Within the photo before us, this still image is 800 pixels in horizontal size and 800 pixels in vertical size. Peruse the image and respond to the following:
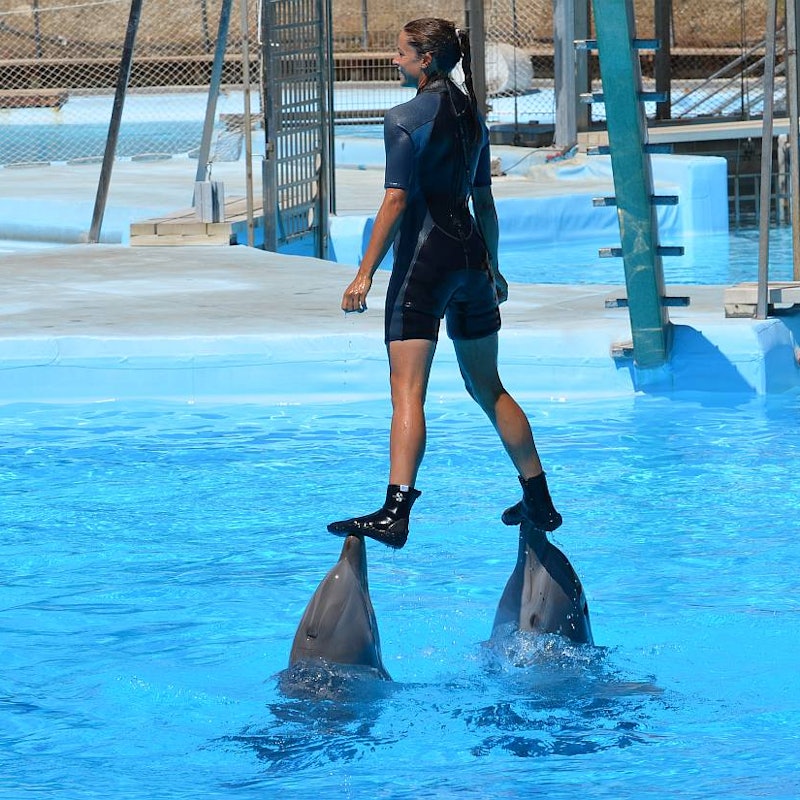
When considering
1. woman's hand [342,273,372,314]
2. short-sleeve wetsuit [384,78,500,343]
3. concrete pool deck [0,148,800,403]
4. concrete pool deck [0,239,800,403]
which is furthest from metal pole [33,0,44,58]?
woman's hand [342,273,372,314]

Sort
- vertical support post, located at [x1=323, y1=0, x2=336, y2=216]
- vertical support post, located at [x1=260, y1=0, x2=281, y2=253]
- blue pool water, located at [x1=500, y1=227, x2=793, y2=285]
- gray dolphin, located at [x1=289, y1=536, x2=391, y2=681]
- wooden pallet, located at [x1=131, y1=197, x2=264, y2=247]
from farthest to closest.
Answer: blue pool water, located at [x1=500, y1=227, x2=793, y2=285]
vertical support post, located at [x1=323, y1=0, x2=336, y2=216]
wooden pallet, located at [x1=131, y1=197, x2=264, y2=247]
vertical support post, located at [x1=260, y1=0, x2=281, y2=253]
gray dolphin, located at [x1=289, y1=536, x2=391, y2=681]

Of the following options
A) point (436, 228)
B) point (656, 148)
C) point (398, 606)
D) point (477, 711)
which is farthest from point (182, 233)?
point (477, 711)

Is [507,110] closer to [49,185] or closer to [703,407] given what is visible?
[49,185]

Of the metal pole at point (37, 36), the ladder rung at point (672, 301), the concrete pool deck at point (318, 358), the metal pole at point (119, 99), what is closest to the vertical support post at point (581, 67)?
the metal pole at point (119, 99)

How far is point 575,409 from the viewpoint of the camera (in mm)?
7113

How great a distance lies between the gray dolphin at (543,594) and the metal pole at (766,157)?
298 centimetres

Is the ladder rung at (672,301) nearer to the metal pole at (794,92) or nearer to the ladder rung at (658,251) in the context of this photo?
the ladder rung at (658,251)

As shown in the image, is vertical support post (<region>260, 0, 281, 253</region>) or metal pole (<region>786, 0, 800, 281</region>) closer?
metal pole (<region>786, 0, 800, 281</region>)

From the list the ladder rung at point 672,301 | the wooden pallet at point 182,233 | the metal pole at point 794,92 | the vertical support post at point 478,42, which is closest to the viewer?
the metal pole at point 794,92

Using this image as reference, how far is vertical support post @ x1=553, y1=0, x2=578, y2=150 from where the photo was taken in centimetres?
1638

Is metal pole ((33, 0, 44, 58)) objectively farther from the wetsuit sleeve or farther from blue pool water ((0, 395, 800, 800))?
the wetsuit sleeve

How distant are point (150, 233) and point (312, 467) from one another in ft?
16.3

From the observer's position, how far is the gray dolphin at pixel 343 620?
141 inches

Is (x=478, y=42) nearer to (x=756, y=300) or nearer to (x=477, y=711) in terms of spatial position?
(x=756, y=300)
